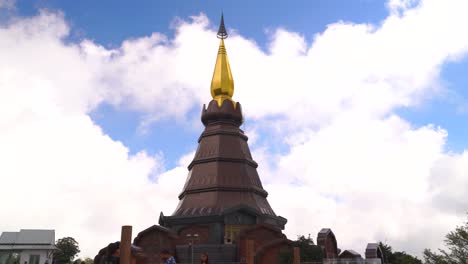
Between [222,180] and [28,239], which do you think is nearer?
[222,180]

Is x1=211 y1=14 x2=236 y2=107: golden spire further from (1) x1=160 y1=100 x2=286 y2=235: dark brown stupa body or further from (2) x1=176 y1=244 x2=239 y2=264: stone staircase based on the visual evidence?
(2) x1=176 y1=244 x2=239 y2=264: stone staircase

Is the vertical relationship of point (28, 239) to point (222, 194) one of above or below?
below

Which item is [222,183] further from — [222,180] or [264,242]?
[264,242]

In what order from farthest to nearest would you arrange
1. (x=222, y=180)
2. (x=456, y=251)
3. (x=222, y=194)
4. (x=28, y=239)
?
(x=28, y=239) < (x=222, y=180) < (x=222, y=194) < (x=456, y=251)

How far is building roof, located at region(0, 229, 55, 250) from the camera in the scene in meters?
41.8

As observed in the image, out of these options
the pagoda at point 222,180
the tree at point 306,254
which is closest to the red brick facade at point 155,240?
the pagoda at point 222,180

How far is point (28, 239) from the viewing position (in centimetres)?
4247

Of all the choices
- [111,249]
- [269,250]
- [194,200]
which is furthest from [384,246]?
[111,249]

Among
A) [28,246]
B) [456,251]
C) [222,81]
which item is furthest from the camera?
[222,81]

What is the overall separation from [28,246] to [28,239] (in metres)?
1.00

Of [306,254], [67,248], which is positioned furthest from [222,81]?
[67,248]

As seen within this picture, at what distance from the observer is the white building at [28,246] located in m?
41.0

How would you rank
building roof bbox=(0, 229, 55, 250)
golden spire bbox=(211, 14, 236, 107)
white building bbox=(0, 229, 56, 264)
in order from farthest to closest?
1. golden spire bbox=(211, 14, 236, 107)
2. building roof bbox=(0, 229, 55, 250)
3. white building bbox=(0, 229, 56, 264)

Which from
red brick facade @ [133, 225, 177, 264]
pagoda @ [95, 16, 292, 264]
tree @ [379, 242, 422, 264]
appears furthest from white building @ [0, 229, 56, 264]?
tree @ [379, 242, 422, 264]
